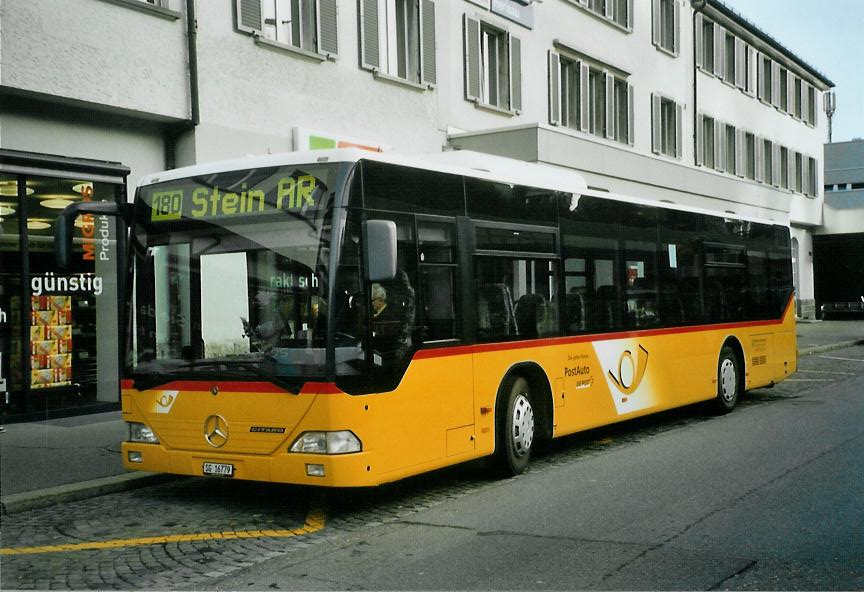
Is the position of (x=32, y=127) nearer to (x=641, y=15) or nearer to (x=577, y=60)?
(x=577, y=60)

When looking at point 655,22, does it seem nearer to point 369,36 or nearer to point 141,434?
point 369,36

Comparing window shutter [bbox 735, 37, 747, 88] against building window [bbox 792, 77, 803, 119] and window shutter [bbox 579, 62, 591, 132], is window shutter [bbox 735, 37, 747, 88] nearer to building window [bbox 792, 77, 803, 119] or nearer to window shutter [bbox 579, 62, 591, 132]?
building window [bbox 792, 77, 803, 119]

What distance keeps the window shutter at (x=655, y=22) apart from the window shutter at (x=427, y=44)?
12348mm

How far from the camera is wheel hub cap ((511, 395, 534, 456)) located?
9.09 metres

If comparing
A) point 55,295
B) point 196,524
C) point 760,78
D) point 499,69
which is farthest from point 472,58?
point 760,78

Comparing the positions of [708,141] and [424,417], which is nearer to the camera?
[424,417]

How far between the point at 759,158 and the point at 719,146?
504 cm

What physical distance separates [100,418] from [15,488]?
4818mm

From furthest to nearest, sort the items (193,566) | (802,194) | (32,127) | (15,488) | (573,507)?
(802,194) → (32,127) → (15,488) → (573,507) → (193,566)

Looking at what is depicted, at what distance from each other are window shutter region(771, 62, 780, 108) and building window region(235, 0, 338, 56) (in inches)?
1160

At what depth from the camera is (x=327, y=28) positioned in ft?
55.2

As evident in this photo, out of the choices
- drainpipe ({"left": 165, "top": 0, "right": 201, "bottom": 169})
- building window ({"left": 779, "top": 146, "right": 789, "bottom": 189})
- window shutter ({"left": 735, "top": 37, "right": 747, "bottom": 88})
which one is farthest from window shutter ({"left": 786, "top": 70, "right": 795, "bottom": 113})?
drainpipe ({"left": 165, "top": 0, "right": 201, "bottom": 169})

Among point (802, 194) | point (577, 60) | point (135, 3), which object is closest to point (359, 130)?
point (135, 3)

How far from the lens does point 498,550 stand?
6328mm
